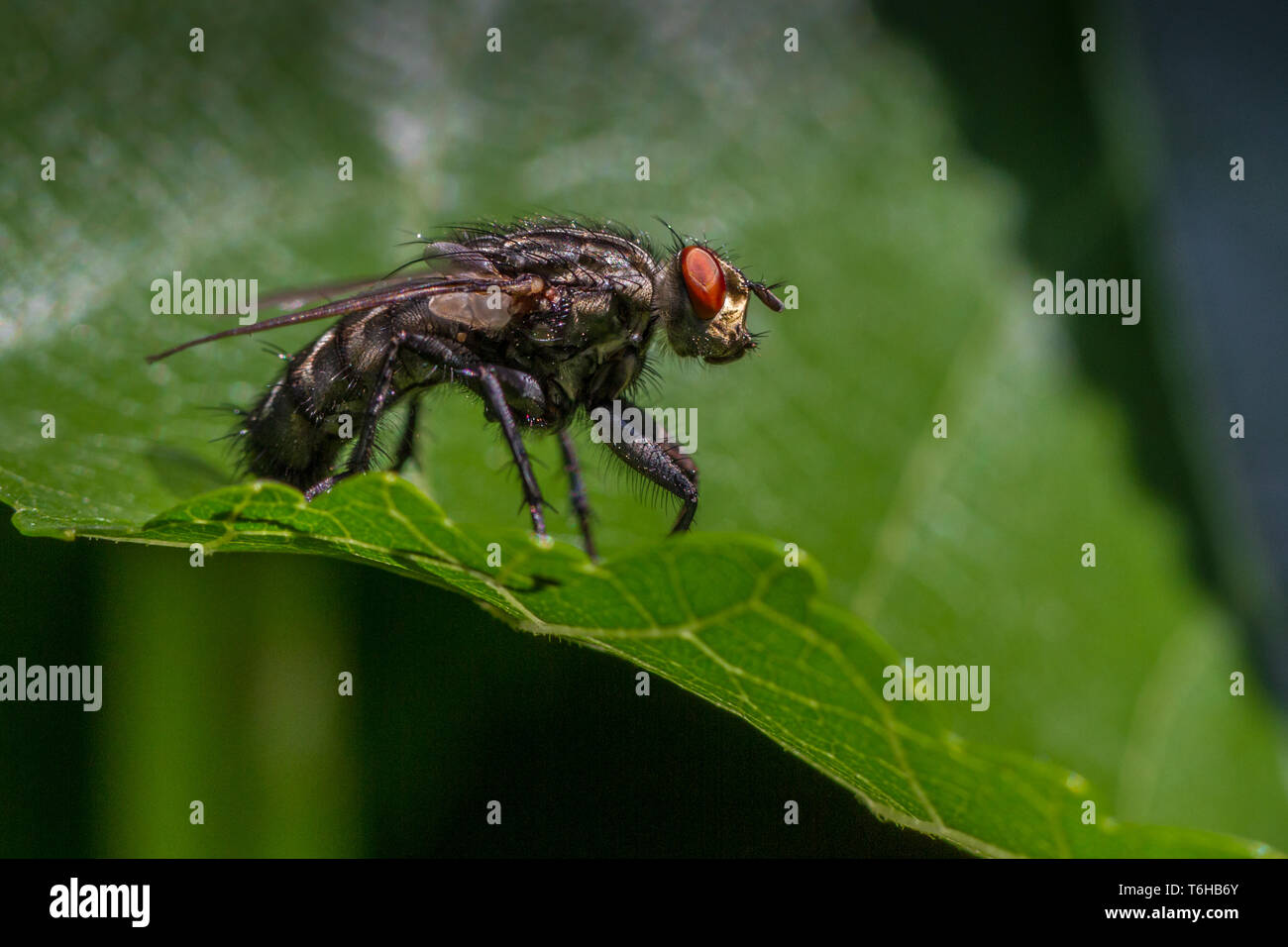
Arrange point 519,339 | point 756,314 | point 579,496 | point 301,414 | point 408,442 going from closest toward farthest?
point 579,496
point 301,414
point 408,442
point 519,339
point 756,314

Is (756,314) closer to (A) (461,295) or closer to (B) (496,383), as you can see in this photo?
(A) (461,295)

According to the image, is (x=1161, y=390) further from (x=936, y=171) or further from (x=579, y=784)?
(x=579, y=784)

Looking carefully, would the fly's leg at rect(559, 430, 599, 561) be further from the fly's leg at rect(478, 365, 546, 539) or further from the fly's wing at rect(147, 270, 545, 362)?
the fly's wing at rect(147, 270, 545, 362)

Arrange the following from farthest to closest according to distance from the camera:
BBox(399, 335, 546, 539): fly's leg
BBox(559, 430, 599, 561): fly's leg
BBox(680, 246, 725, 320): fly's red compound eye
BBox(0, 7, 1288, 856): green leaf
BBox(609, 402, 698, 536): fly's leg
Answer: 1. BBox(680, 246, 725, 320): fly's red compound eye
2. BBox(609, 402, 698, 536): fly's leg
3. BBox(0, 7, 1288, 856): green leaf
4. BBox(559, 430, 599, 561): fly's leg
5. BBox(399, 335, 546, 539): fly's leg

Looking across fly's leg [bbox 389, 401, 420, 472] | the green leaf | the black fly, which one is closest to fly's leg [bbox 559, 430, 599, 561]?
the black fly

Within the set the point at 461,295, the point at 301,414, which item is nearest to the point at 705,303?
the point at 461,295
